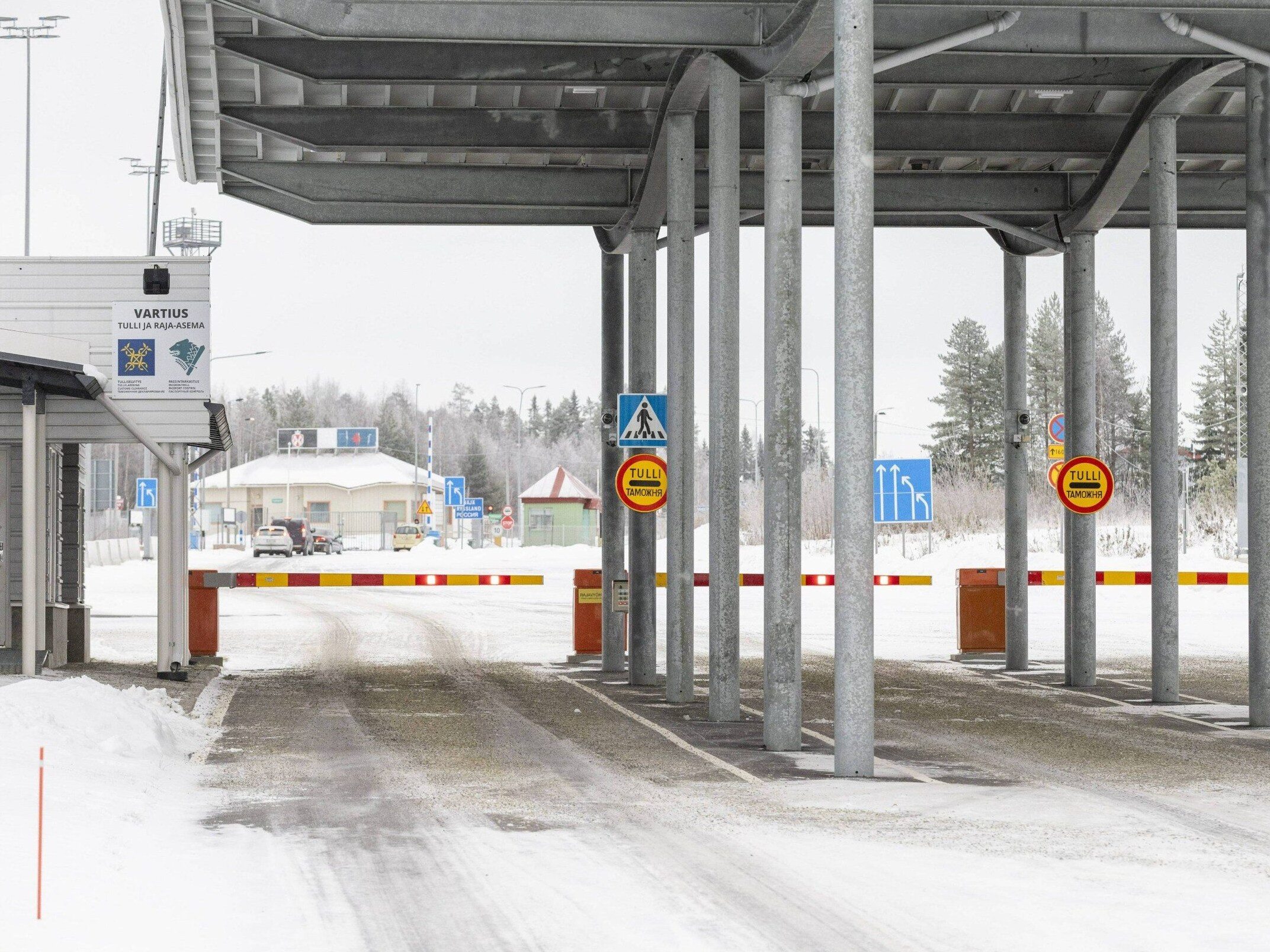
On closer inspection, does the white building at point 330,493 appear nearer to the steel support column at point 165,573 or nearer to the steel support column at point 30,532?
the steel support column at point 165,573

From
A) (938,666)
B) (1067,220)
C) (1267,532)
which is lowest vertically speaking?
(938,666)

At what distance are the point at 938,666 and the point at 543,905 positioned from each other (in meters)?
15.2

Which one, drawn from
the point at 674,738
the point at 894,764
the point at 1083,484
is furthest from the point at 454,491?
the point at 894,764

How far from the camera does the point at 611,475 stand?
67.9ft

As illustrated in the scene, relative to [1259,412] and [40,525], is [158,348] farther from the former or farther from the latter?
[1259,412]

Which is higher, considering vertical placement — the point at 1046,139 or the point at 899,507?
the point at 1046,139

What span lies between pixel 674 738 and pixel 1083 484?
7563mm

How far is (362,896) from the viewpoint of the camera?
7332 millimetres

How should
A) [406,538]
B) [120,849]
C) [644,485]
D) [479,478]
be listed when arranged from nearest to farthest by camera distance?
[120,849], [644,485], [406,538], [479,478]

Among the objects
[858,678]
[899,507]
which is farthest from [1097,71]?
[899,507]

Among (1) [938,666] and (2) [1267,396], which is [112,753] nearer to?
(2) [1267,396]

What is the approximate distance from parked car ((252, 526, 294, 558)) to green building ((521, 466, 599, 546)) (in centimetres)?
1626

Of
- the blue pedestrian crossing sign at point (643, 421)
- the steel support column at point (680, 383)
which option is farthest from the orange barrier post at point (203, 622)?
the steel support column at point (680, 383)

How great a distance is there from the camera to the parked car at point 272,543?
73.2 meters
